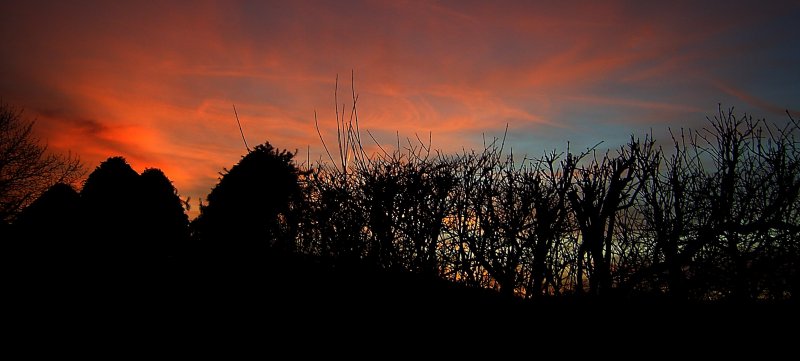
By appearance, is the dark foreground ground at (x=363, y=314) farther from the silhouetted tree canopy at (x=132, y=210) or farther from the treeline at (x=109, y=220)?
the silhouetted tree canopy at (x=132, y=210)

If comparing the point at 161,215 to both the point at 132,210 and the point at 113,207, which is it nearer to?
the point at 132,210

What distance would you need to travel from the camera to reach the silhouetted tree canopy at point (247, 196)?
65.5 ft

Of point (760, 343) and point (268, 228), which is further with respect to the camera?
point (268, 228)

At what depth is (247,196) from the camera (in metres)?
20.8

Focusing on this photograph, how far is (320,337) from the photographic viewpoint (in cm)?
700

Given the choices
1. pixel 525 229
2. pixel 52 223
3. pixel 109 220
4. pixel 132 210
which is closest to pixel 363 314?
pixel 525 229

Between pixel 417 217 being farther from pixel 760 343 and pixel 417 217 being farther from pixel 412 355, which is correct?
pixel 760 343

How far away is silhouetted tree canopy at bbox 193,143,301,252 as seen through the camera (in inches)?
786

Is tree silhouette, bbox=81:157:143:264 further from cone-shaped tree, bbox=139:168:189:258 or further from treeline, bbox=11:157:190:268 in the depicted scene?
cone-shaped tree, bbox=139:168:189:258

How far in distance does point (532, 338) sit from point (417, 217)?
421 cm

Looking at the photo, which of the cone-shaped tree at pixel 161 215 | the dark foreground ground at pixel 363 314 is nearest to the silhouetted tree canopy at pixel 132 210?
the cone-shaped tree at pixel 161 215

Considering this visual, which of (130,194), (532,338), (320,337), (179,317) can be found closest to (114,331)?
(179,317)

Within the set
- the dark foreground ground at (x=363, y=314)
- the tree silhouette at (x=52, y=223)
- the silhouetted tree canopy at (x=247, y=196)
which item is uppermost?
the silhouetted tree canopy at (x=247, y=196)

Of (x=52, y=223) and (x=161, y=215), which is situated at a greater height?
(x=161, y=215)
